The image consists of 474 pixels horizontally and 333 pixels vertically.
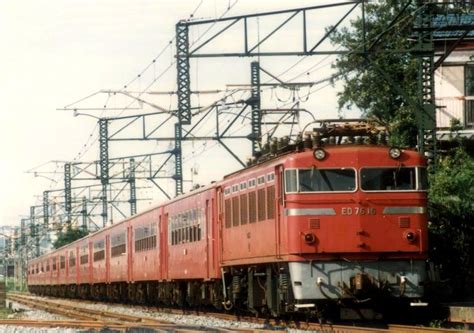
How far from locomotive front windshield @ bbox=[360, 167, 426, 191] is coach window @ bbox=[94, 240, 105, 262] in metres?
26.0

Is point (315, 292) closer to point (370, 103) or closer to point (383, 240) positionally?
point (383, 240)

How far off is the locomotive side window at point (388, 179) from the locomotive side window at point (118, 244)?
20.5 m

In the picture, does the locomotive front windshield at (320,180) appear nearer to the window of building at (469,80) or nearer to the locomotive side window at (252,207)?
the locomotive side window at (252,207)

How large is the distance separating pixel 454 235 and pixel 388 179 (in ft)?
18.9

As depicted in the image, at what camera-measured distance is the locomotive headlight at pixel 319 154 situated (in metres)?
20.1

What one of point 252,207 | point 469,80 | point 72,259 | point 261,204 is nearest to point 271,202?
point 261,204

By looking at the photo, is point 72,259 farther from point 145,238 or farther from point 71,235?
point 71,235

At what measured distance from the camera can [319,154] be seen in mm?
20078

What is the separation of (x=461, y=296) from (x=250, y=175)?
6510 millimetres

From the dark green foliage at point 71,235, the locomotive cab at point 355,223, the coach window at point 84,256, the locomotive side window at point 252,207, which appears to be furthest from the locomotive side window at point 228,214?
the dark green foliage at point 71,235

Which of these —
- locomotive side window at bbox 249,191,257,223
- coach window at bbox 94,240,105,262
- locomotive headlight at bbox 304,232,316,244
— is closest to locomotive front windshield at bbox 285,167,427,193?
locomotive headlight at bbox 304,232,316,244

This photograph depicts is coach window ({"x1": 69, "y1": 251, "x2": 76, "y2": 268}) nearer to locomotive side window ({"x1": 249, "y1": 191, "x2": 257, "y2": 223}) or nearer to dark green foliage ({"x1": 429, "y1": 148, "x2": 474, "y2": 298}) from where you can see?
dark green foliage ({"x1": 429, "y1": 148, "x2": 474, "y2": 298})

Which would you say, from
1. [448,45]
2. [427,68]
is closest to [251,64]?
[448,45]

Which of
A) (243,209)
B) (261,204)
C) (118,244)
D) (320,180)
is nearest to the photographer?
(320,180)
